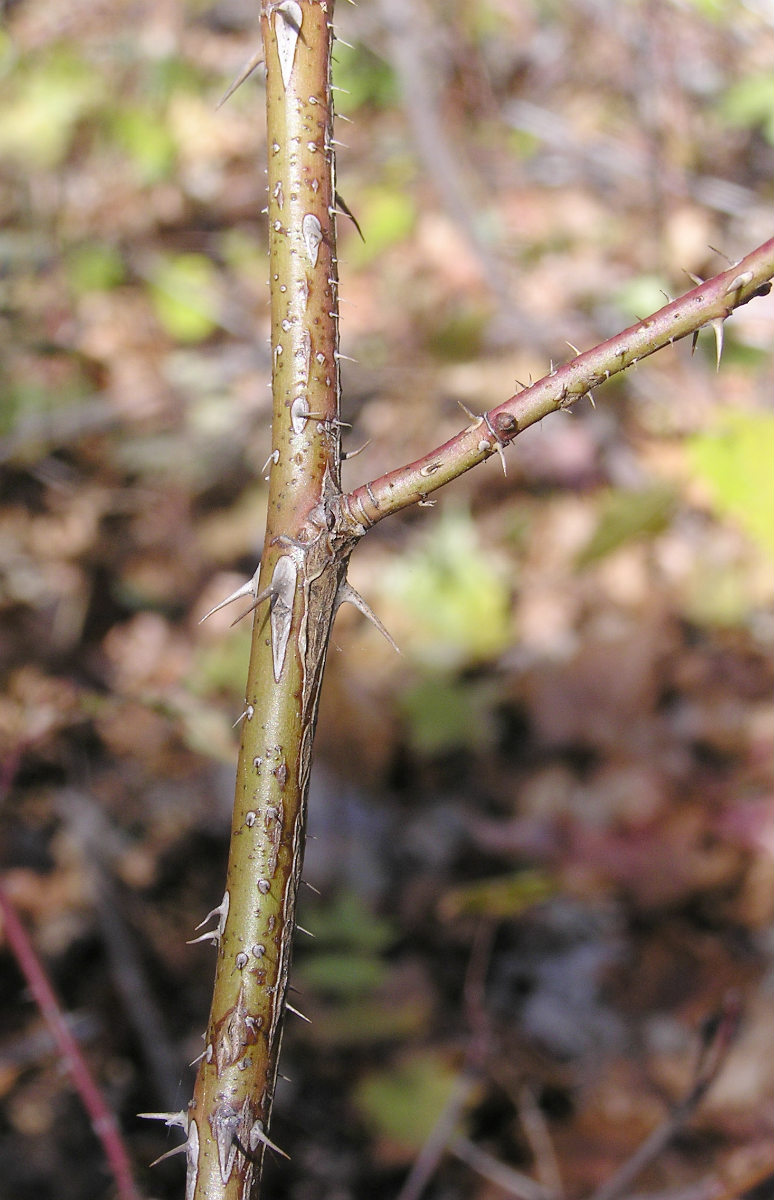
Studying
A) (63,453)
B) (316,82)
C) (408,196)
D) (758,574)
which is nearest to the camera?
(316,82)

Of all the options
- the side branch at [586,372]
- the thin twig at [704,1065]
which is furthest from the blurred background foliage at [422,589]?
the side branch at [586,372]

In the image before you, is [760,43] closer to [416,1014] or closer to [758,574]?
[758,574]

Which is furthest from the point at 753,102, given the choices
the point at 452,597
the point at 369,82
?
the point at 369,82

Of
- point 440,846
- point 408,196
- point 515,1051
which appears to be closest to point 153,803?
point 440,846

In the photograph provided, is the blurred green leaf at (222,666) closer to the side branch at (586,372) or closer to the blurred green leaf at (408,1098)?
the blurred green leaf at (408,1098)

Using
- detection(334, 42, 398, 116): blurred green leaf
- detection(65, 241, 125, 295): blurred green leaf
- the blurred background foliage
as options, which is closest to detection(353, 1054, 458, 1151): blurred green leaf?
the blurred background foliage
